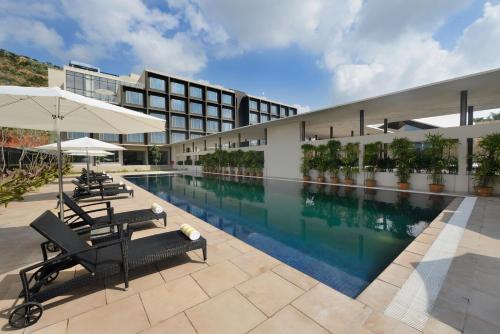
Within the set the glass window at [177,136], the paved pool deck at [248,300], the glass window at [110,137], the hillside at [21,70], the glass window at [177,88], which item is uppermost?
the hillside at [21,70]

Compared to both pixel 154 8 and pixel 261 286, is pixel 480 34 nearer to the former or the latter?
pixel 261 286

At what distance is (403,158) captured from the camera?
36.0 ft

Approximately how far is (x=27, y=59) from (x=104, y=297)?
6943 centimetres

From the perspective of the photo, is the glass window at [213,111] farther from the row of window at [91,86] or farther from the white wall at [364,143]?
the white wall at [364,143]

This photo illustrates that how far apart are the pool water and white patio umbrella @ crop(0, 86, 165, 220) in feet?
11.1

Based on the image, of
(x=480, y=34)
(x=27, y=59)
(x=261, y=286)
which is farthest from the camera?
(x=27, y=59)

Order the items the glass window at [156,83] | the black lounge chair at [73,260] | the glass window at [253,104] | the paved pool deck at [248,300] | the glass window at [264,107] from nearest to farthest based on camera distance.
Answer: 1. the paved pool deck at [248,300]
2. the black lounge chair at [73,260]
3. the glass window at [156,83]
4. the glass window at [253,104]
5. the glass window at [264,107]

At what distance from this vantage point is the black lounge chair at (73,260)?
217cm

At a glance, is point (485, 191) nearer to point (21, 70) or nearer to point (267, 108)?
point (267, 108)

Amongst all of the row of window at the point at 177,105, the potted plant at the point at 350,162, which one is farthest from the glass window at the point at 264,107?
the potted plant at the point at 350,162

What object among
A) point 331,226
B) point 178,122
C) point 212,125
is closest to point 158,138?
point 178,122

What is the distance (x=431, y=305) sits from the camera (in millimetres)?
2268

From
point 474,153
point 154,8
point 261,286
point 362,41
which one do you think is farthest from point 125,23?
point 474,153

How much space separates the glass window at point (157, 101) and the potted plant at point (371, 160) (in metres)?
33.8
